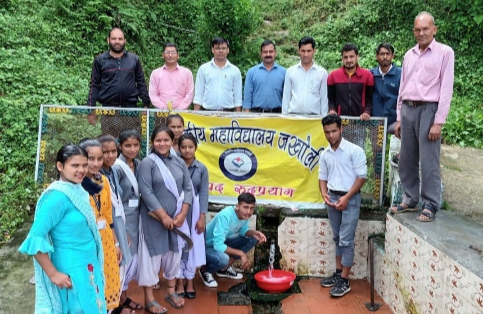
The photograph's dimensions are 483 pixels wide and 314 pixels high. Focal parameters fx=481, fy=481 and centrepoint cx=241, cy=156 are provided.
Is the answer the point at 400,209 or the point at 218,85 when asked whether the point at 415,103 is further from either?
the point at 218,85

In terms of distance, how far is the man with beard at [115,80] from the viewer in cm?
596

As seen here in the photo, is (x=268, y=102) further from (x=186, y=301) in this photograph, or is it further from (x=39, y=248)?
(x=39, y=248)

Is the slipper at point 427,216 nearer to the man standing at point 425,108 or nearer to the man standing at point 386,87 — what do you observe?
the man standing at point 425,108

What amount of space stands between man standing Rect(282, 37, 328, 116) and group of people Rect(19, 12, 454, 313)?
0.04 feet

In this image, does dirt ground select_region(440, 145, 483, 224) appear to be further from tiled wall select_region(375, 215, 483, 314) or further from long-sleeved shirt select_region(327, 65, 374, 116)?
long-sleeved shirt select_region(327, 65, 374, 116)

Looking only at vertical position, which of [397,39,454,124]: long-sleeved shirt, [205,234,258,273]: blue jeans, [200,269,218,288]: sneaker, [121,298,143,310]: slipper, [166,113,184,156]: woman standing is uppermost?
[397,39,454,124]: long-sleeved shirt

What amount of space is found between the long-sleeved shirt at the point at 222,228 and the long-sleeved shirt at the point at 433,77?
2.20 metres

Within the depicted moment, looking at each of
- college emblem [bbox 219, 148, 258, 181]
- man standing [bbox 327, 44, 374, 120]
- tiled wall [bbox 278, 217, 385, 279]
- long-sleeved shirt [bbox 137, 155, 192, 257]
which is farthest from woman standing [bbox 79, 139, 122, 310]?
man standing [bbox 327, 44, 374, 120]

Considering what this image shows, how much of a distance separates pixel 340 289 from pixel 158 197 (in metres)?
2.26

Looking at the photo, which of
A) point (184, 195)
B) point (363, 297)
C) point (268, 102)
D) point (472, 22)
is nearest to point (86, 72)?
point (268, 102)

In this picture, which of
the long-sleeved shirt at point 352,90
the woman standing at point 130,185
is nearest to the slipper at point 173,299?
the woman standing at point 130,185

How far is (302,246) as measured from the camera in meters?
5.75

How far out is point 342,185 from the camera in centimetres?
519

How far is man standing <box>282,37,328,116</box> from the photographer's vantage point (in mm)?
5996
